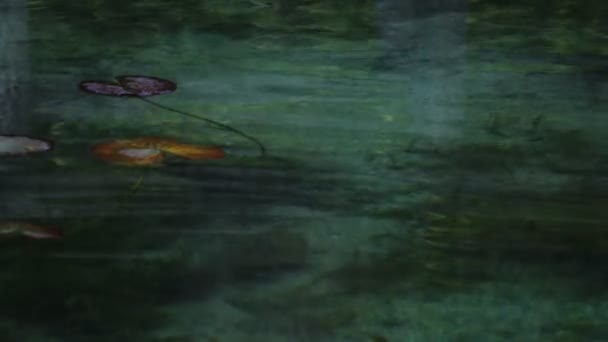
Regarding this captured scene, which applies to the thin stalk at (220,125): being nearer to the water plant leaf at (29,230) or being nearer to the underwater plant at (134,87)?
the underwater plant at (134,87)

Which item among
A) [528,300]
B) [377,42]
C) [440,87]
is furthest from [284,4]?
[528,300]

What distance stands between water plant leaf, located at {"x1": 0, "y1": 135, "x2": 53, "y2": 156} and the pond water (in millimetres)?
18

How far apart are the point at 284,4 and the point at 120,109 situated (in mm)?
443

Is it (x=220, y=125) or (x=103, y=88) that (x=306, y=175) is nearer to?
(x=220, y=125)

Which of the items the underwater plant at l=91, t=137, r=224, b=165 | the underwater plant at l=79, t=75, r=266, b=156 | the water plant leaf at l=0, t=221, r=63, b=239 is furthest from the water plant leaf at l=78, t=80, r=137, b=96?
the water plant leaf at l=0, t=221, r=63, b=239

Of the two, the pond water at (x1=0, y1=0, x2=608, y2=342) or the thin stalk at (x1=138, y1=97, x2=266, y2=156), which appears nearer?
the pond water at (x1=0, y1=0, x2=608, y2=342)

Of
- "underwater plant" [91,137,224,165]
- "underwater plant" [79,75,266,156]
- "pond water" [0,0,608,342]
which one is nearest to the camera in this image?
"pond water" [0,0,608,342]

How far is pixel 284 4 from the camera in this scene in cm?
156

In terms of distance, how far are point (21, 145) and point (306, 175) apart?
1.04ft

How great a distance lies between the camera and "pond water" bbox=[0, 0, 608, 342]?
851mm

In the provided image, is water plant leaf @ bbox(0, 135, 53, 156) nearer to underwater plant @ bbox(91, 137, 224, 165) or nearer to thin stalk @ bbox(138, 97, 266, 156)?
underwater plant @ bbox(91, 137, 224, 165)

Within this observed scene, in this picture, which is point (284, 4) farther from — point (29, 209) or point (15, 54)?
point (29, 209)

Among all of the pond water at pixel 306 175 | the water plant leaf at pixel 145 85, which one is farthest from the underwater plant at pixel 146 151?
the water plant leaf at pixel 145 85

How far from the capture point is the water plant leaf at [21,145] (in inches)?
42.8
